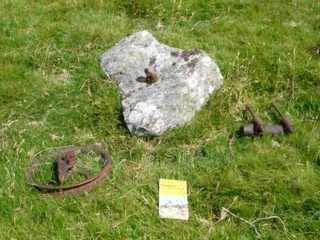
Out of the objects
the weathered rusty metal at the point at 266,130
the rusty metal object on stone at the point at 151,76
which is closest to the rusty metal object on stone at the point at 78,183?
the rusty metal object on stone at the point at 151,76

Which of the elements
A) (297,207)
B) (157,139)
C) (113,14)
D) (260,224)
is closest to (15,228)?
(157,139)

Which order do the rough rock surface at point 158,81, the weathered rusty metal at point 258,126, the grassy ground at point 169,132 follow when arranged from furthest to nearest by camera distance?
1. the rough rock surface at point 158,81
2. the weathered rusty metal at point 258,126
3. the grassy ground at point 169,132

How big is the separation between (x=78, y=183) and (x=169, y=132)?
114cm

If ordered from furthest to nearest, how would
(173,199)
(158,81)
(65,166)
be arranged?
(158,81), (65,166), (173,199)

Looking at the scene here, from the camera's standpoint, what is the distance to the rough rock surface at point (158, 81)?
5.10 m

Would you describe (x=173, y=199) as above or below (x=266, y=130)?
below

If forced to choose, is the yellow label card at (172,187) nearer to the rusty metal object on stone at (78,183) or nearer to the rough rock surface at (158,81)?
the rusty metal object on stone at (78,183)

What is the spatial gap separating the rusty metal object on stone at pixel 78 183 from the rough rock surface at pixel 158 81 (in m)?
0.45

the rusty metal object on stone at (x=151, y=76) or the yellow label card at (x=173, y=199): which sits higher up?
the rusty metal object on stone at (x=151, y=76)

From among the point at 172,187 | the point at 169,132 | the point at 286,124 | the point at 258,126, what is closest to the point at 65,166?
the point at 172,187

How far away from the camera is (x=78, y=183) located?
14.5 feet

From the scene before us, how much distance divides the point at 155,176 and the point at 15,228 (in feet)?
4.17

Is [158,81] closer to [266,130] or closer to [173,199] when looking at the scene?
[266,130]

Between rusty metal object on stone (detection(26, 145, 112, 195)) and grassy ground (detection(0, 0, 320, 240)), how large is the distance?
7 centimetres
